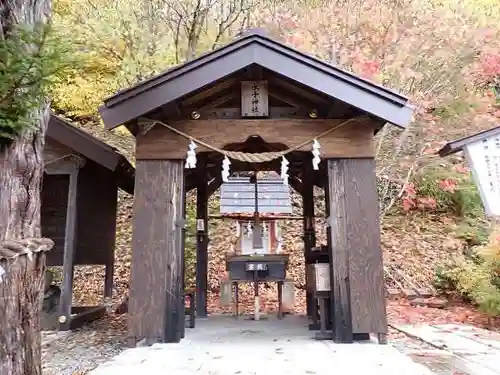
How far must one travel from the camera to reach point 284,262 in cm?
707

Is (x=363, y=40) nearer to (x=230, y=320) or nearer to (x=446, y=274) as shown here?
(x=446, y=274)

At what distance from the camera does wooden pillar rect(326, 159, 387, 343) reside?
5043 mm

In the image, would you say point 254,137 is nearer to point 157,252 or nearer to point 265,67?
point 265,67

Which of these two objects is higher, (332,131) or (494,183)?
(332,131)

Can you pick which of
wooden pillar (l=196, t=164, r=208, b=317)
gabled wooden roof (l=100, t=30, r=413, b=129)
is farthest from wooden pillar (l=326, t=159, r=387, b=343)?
wooden pillar (l=196, t=164, r=208, b=317)

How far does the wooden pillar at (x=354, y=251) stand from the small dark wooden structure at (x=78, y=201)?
3343 mm

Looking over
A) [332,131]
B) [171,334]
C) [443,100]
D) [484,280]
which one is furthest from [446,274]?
[171,334]

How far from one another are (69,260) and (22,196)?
456 centimetres

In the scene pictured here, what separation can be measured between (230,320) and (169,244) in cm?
259

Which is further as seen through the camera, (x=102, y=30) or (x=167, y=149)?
(x=102, y=30)

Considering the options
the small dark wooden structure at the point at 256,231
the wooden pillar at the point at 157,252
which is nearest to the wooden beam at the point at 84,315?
the wooden pillar at the point at 157,252

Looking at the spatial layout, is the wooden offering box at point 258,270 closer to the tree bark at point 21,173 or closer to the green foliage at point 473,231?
the tree bark at point 21,173

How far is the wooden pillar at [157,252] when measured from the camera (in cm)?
502

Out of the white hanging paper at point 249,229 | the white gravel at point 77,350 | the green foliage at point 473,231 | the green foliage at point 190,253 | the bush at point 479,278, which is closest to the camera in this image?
the white gravel at point 77,350
